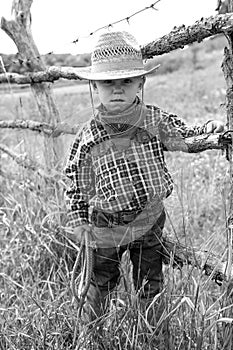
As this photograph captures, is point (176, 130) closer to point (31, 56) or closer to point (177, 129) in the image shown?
point (177, 129)

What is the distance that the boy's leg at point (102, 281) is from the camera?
7.44 feet

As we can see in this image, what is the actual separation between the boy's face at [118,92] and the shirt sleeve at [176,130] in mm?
164

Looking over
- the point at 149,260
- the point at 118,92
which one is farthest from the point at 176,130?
the point at 149,260

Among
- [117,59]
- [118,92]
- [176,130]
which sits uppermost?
[117,59]

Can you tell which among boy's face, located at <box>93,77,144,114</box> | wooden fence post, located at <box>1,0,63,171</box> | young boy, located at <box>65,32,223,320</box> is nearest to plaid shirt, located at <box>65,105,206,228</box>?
young boy, located at <box>65,32,223,320</box>

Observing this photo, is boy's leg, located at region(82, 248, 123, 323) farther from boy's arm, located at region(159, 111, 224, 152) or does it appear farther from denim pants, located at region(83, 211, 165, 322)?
boy's arm, located at region(159, 111, 224, 152)

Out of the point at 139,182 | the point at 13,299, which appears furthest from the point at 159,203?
A: the point at 13,299

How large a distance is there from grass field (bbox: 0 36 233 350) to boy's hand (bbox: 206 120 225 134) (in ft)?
0.21

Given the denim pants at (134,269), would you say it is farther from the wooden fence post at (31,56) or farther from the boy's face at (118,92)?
the wooden fence post at (31,56)

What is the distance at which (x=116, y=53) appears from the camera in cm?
197

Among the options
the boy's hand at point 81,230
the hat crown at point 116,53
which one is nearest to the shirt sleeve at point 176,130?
the hat crown at point 116,53

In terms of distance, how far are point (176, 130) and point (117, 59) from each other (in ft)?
1.14

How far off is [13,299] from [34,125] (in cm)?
102

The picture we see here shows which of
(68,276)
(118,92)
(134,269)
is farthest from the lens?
(68,276)
